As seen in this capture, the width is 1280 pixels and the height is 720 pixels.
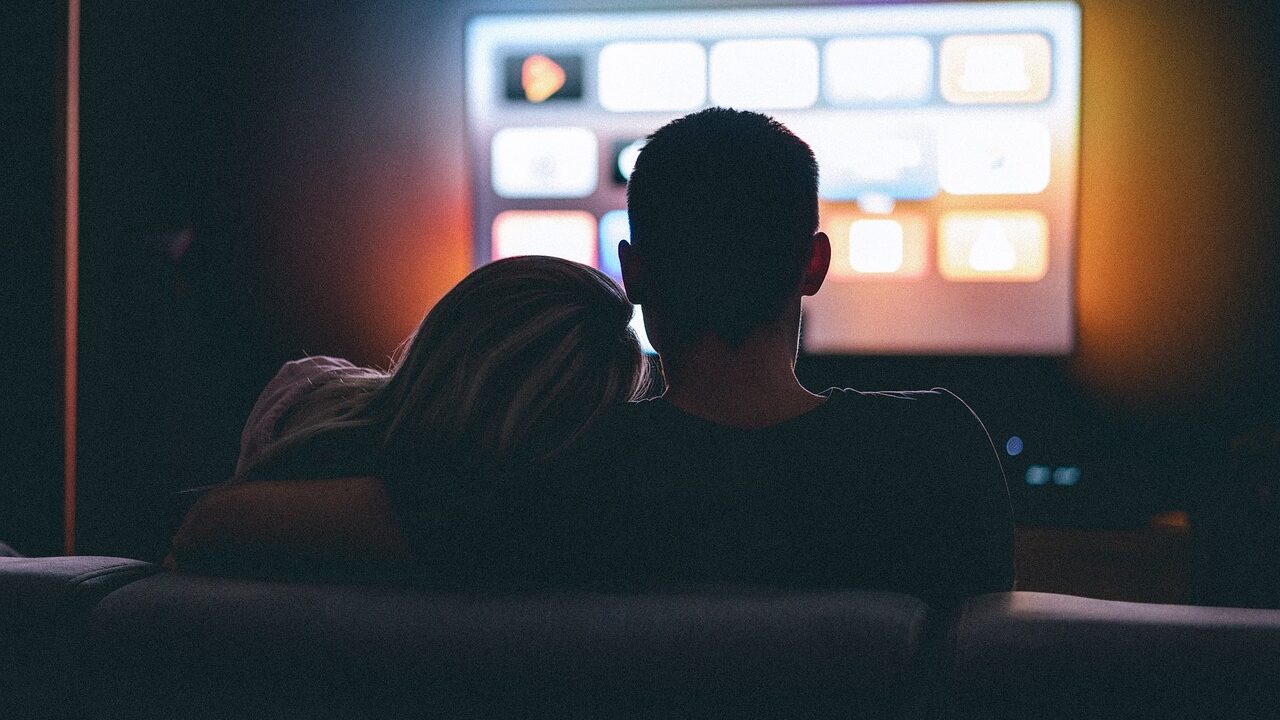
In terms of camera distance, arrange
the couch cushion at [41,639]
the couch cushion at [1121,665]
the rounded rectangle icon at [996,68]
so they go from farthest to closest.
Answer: the rounded rectangle icon at [996,68], the couch cushion at [41,639], the couch cushion at [1121,665]

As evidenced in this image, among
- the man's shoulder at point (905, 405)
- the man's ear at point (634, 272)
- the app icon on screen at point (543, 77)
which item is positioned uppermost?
the app icon on screen at point (543, 77)

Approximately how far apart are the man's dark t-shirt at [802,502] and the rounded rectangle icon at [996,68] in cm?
201

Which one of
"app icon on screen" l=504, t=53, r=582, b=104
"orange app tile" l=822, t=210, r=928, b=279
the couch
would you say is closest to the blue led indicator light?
"orange app tile" l=822, t=210, r=928, b=279

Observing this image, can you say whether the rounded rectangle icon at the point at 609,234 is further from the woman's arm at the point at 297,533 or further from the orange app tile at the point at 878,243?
the woman's arm at the point at 297,533

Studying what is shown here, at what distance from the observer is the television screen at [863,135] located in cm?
270

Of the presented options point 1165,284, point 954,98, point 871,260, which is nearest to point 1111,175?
point 1165,284

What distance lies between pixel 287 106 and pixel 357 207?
36 centimetres

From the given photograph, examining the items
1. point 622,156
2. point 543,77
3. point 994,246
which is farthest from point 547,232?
point 994,246

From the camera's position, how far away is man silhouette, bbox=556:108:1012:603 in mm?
811

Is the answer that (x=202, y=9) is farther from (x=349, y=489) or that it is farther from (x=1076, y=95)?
(x=349, y=489)

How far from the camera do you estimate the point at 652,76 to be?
9.30ft

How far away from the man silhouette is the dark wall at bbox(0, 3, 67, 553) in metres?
2.42

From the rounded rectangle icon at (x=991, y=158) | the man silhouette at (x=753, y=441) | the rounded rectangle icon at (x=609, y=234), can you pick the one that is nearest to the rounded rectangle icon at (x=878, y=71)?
the rounded rectangle icon at (x=991, y=158)

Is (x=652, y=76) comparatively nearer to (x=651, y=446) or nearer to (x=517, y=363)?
(x=517, y=363)
